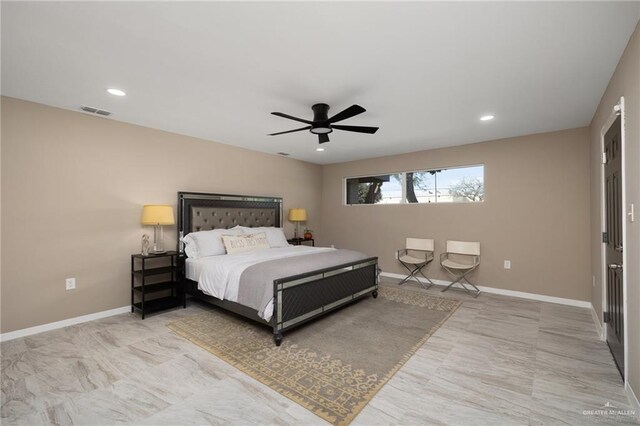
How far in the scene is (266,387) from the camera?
83.0 inches

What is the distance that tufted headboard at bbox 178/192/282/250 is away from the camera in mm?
4285

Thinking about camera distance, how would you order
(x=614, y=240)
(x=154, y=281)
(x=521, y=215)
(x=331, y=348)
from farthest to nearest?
(x=521, y=215)
(x=154, y=281)
(x=331, y=348)
(x=614, y=240)

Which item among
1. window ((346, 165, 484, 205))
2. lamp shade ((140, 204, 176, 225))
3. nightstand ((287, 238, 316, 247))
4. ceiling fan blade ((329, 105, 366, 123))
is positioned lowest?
nightstand ((287, 238, 316, 247))

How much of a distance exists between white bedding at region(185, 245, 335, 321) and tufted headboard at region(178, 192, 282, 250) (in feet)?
2.24

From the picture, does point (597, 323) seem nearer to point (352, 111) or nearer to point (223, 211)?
point (352, 111)

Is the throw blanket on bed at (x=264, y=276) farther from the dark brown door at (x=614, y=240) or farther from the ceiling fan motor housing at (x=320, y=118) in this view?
the dark brown door at (x=614, y=240)

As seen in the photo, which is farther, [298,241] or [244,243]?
[298,241]

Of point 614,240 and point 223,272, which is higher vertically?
point 614,240

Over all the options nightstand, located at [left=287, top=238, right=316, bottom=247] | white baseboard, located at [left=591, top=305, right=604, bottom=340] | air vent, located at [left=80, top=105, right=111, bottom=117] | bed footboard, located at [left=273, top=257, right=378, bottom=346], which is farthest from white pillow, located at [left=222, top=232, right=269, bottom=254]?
white baseboard, located at [left=591, top=305, right=604, bottom=340]

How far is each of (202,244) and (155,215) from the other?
0.73 metres

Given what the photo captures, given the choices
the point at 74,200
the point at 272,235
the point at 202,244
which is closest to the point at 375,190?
the point at 272,235

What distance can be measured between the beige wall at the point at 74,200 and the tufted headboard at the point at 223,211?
18 centimetres

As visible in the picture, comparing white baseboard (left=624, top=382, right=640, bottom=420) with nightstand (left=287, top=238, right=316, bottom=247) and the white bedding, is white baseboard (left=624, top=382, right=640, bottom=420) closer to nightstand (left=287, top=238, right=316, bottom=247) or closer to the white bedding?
the white bedding

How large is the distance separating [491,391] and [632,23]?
8.62ft
